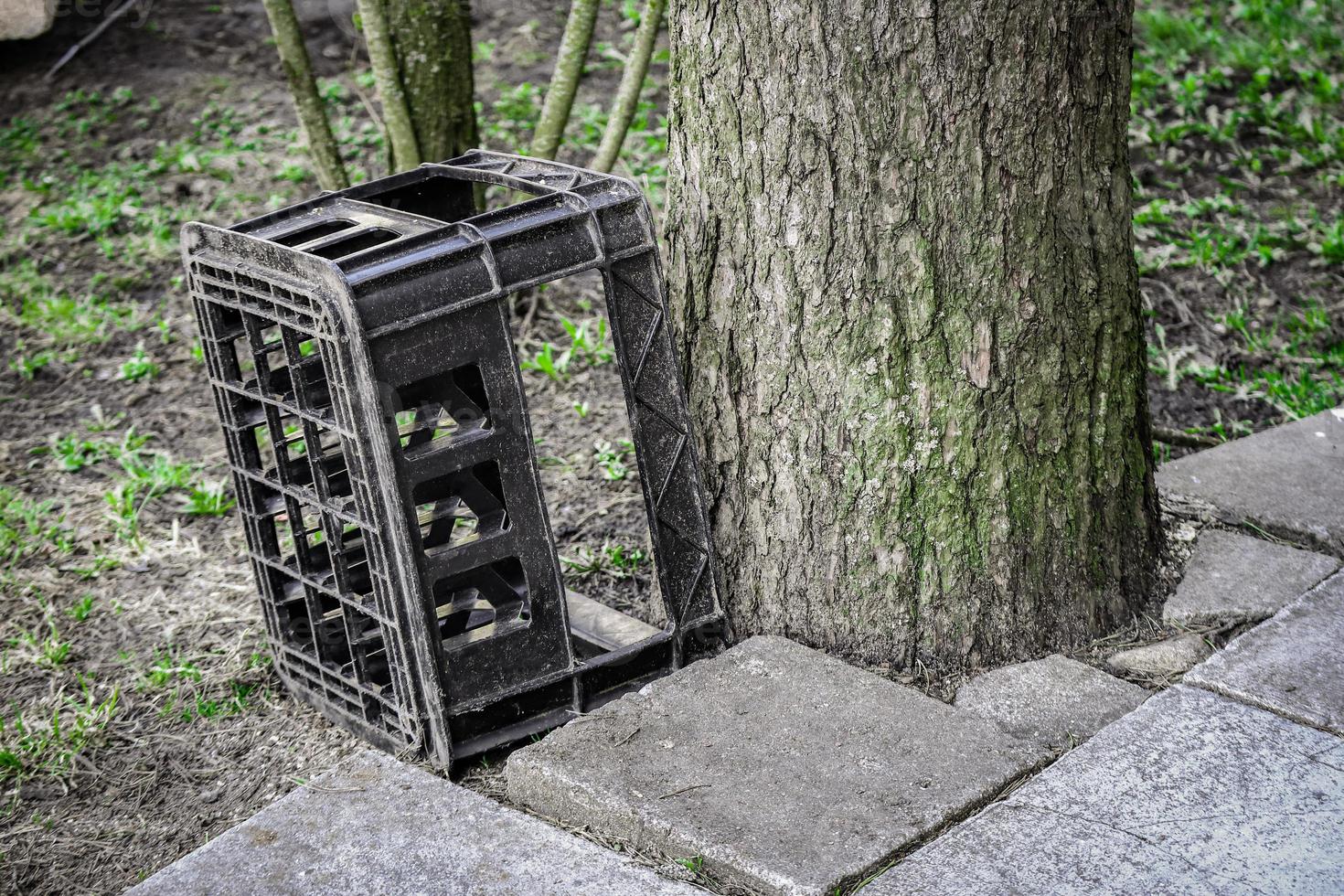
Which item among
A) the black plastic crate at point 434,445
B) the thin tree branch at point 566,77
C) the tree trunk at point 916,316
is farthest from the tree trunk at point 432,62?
the tree trunk at point 916,316

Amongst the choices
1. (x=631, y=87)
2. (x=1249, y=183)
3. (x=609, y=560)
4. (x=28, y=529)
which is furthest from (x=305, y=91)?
(x=1249, y=183)

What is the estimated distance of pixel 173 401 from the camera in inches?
169

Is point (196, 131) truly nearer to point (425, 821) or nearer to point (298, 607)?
point (298, 607)

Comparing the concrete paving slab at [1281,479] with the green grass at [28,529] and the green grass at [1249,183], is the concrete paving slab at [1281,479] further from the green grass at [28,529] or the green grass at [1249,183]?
the green grass at [28,529]

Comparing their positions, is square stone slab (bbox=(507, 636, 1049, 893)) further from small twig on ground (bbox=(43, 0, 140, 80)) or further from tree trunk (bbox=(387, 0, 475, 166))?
small twig on ground (bbox=(43, 0, 140, 80))

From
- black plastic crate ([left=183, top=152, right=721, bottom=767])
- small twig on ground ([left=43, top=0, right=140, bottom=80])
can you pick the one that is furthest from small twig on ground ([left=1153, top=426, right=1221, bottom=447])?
small twig on ground ([left=43, top=0, right=140, bottom=80])

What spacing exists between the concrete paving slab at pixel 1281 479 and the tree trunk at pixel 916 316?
482 mm

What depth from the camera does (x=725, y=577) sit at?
106 inches

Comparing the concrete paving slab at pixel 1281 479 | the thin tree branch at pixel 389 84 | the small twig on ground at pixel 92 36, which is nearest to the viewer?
the concrete paving slab at pixel 1281 479

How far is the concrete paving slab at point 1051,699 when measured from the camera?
7.47 ft

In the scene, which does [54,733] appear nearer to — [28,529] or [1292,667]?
[28,529]

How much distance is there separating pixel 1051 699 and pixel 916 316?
2.56ft

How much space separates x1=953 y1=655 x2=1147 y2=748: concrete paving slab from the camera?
7.47 ft

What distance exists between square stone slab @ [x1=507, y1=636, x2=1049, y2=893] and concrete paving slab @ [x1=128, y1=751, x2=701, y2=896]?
8 cm
